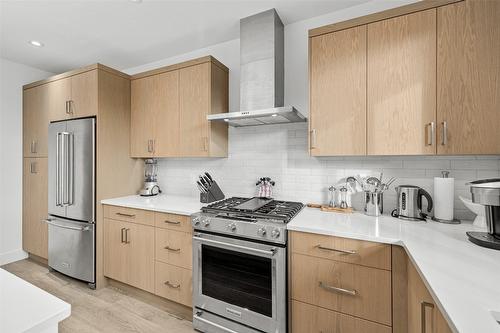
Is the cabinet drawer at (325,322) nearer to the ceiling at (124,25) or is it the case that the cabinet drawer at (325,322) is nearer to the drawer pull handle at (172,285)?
the drawer pull handle at (172,285)

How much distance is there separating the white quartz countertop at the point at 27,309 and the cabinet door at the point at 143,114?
6.97 feet

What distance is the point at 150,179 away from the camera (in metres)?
2.95

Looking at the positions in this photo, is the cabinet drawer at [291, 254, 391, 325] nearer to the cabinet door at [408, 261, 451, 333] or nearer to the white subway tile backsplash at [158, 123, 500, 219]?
the cabinet door at [408, 261, 451, 333]

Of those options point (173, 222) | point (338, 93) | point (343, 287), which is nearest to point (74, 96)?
point (173, 222)

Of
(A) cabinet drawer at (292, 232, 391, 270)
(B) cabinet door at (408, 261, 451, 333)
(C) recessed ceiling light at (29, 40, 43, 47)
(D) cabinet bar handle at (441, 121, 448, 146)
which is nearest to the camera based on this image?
(B) cabinet door at (408, 261, 451, 333)

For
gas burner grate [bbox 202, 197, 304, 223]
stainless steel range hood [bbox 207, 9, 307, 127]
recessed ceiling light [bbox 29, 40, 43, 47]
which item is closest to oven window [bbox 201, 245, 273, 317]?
gas burner grate [bbox 202, 197, 304, 223]

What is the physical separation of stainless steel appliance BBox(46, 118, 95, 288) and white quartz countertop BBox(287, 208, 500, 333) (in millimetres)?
2241

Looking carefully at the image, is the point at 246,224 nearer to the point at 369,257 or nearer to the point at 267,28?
the point at 369,257

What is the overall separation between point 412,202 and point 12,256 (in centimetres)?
477

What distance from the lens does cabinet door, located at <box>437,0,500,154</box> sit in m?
1.41

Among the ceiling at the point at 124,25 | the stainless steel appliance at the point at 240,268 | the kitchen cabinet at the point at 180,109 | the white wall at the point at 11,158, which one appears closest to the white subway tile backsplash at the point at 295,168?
the kitchen cabinet at the point at 180,109

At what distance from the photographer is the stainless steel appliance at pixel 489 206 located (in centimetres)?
113

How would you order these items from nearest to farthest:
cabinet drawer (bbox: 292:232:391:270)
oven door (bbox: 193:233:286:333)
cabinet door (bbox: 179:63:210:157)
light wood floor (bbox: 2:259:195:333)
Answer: cabinet drawer (bbox: 292:232:391:270) < oven door (bbox: 193:233:286:333) < light wood floor (bbox: 2:259:195:333) < cabinet door (bbox: 179:63:210:157)

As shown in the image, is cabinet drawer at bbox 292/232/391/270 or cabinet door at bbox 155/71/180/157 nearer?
cabinet drawer at bbox 292/232/391/270
